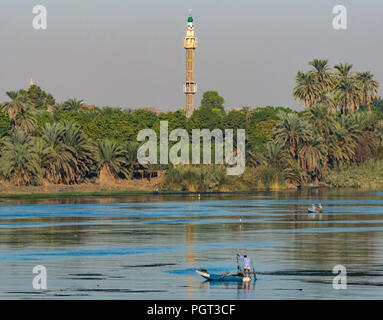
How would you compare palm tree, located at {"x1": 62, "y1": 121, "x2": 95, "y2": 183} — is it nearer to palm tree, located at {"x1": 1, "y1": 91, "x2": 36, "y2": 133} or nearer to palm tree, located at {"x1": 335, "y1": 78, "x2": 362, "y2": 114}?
palm tree, located at {"x1": 1, "y1": 91, "x2": 36, "y2": 133}

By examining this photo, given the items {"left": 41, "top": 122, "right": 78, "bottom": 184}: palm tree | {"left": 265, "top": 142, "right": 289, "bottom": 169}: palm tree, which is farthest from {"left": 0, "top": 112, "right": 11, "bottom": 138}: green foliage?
{"left": 265, "top": 142, "right": 289, "bottom": 169}: palm tree

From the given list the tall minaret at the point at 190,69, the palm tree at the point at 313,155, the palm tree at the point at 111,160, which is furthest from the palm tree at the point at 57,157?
the tall minaret at the point at 190,69

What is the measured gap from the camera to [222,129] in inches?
5443

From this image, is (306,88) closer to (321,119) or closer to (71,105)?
(321,119)

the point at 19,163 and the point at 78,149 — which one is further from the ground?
the point at 78,149

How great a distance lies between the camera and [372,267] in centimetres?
3503

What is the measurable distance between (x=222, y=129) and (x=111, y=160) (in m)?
30.3

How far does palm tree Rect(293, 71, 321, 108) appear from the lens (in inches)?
5871

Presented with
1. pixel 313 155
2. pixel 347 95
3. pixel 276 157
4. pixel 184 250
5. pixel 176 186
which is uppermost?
pixel 347 95

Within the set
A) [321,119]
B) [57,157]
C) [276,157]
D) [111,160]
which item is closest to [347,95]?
[321,119]

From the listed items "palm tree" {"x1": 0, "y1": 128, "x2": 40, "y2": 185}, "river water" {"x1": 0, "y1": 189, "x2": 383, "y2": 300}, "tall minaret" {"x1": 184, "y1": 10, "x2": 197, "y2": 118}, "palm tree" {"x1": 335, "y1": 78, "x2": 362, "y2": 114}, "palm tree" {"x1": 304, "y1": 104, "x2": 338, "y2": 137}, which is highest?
"tall minaret" {"x1": 184, "y1": 10, "x2": 197, "y2": 118}

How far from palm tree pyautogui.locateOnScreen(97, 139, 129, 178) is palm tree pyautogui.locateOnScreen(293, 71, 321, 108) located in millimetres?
46156

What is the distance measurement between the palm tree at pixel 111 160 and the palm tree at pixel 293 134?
22.6 m
